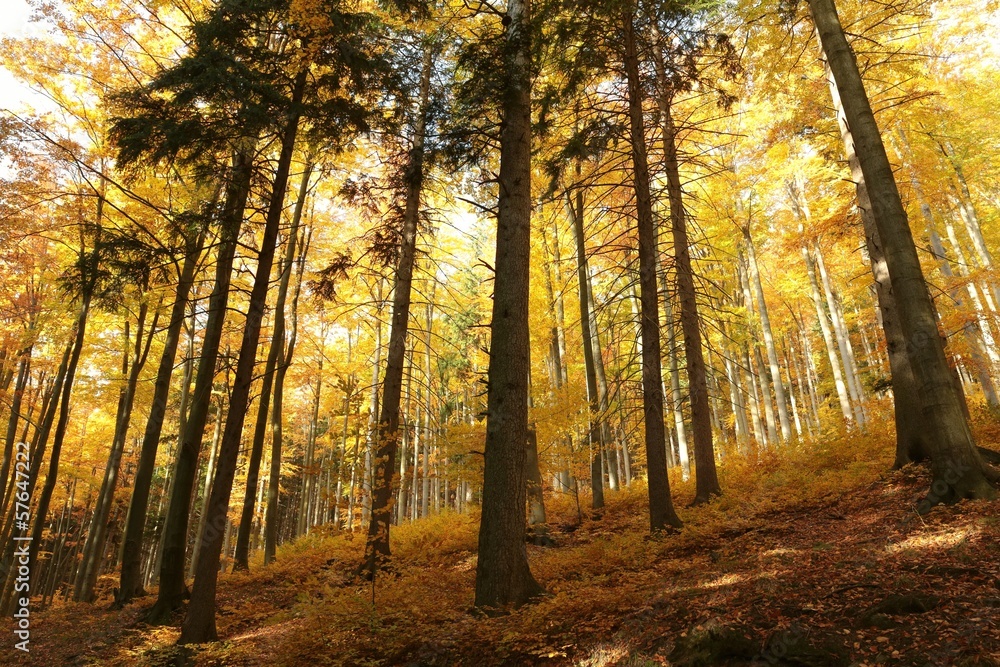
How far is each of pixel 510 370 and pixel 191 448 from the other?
6294mm

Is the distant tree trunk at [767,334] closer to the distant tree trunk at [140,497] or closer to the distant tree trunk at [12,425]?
the distant tree trunk at [140,497]

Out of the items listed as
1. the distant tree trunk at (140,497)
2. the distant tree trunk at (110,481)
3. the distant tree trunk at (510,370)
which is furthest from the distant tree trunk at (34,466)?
the distant tree trunk at (510,370)

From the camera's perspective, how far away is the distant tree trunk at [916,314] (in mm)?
6273

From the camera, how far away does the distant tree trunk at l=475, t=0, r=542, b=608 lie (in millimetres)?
5922

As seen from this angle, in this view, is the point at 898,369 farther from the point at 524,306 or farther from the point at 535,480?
the point at 535,480

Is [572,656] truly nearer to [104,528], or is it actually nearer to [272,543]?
Answer: [272,543]

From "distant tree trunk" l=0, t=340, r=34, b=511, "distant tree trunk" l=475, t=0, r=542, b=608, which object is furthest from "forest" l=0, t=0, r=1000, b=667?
"distant tree trunk" l=0, t=340, r=34, b=511

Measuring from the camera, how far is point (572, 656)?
4.46 meters

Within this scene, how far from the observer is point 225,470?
296 inches

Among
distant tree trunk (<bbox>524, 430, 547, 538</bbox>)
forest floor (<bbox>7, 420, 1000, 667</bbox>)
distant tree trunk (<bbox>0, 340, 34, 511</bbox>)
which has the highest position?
distant tree trunk (<bbox>0, 340, 34, 511</bbox>)

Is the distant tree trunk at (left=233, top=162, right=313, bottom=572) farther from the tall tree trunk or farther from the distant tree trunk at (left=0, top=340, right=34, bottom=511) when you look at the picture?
the tall tree trunk

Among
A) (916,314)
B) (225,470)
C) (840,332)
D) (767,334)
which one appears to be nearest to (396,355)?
(225,470)

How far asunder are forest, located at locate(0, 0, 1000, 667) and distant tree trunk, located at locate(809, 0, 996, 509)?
5cm

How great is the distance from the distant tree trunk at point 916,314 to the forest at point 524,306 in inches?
1.9
